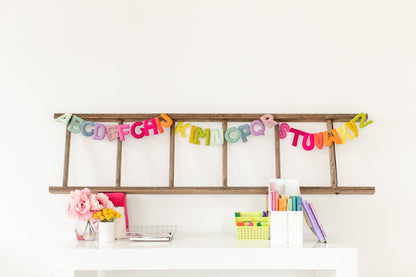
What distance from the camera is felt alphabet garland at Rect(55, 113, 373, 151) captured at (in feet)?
6.98

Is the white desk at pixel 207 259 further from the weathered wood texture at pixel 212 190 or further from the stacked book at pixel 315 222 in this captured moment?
the weathered wood texture at pixel 212 190

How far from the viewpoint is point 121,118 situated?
2158mm

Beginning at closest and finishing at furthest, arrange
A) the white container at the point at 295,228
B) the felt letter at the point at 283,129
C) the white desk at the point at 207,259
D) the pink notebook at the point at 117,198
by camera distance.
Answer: the white desk at the point at 207,259 → the white container at the point at 295,228 → the pink notebook at the point at 117,198 → the felt letter at the point at 283,129

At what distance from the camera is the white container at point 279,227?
1836 millimetres

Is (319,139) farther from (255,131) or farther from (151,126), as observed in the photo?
(151,126)

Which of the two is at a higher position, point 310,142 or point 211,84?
point 211,84

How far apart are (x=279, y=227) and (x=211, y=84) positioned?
0.85 metres

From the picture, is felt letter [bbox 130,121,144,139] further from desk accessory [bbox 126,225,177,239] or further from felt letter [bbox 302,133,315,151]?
felt letter [bbox 302,133,315,151]

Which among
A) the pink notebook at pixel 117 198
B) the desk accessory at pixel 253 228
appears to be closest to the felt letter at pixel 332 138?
the desk accessory at pixel 253 228

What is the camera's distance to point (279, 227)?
1.84m

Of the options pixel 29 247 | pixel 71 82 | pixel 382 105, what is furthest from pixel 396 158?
pixel 29 247

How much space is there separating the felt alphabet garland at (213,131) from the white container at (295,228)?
45 centimetres

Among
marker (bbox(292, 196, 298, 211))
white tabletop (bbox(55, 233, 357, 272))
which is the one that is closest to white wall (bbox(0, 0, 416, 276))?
marker (bbox(292, 196, 298, 211))

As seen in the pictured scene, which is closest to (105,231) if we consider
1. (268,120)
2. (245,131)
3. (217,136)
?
(217,136)
